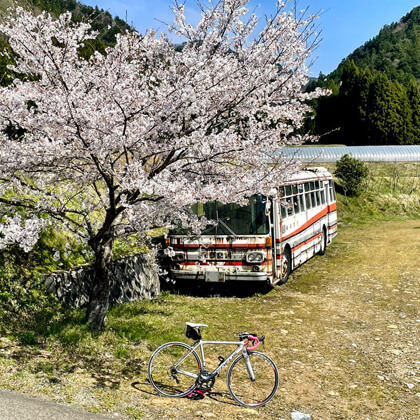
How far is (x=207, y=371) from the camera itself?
6160mm

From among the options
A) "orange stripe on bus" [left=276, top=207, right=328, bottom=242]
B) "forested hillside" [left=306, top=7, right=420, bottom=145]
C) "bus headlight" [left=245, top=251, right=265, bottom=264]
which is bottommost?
"bus headlight" [left=245, top=251, right=265, bottom=264]

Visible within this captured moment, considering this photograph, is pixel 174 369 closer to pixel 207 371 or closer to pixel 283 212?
pixel 207 371

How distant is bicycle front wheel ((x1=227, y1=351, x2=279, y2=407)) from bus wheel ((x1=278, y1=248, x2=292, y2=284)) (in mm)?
5694

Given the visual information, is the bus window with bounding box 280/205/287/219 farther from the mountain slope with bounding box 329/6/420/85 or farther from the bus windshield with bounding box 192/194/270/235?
the mountain slope with bounding box 329/6/420/85

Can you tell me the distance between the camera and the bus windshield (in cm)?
1163

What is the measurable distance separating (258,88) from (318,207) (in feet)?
33.1

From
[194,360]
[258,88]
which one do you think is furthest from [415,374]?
[258,88]

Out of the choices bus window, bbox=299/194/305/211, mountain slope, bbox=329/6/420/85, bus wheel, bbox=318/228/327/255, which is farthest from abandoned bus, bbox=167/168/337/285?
mountain slope, bbox=329/6/420/85

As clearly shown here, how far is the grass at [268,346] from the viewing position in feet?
20.1

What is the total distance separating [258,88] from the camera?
25.9 feet

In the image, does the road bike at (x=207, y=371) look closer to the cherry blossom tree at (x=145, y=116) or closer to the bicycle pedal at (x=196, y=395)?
the bicycle pedal at (x=196, y=395)

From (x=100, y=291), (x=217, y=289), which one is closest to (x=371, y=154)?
(x=217, y=289)

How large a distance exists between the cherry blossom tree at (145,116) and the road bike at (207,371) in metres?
1.94

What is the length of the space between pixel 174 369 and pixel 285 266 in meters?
7.28
